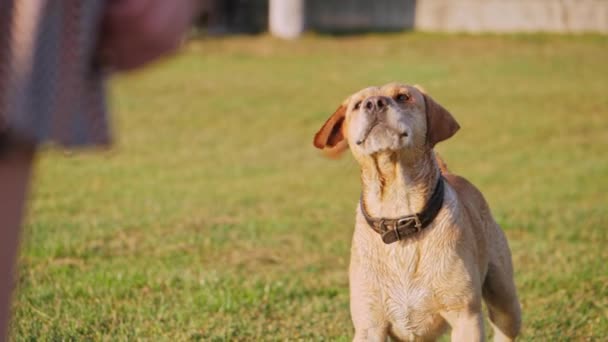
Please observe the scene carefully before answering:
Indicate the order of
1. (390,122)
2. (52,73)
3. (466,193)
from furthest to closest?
(466,193), (390,122), (52,73)

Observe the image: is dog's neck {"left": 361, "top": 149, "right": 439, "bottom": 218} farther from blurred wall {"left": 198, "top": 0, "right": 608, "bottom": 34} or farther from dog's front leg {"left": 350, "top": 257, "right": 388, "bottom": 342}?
blurred wall {"left": 198, "top": 0, "right": 608, "bottom": 34}

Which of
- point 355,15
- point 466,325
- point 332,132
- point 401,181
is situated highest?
point 332,132

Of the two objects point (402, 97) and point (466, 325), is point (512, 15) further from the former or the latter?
point (466, 325)

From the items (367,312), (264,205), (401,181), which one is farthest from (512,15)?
(367,312)

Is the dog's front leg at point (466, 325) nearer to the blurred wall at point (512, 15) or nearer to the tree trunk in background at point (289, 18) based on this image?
the blurred wall at point (512, 15)

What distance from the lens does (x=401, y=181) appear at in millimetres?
4816

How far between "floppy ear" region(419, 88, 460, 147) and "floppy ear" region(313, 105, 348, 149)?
376 millimetres

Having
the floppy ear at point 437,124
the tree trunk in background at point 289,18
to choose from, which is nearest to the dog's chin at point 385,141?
the floppy ear at point 437,124

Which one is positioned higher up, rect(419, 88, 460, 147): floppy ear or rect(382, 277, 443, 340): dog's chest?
rect(419, 88, 460, 147): floppy ear

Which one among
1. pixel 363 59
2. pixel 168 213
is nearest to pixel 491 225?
pixel 168 213

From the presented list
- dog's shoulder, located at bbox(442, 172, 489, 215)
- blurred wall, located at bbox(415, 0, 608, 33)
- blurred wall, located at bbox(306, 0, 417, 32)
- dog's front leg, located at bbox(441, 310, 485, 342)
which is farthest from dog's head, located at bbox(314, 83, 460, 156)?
blurred wall, located at bbox(306, 0, 417, 32)

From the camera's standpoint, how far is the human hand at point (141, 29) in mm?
2510

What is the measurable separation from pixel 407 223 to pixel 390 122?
1.45 feet

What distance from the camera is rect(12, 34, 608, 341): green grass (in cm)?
621
